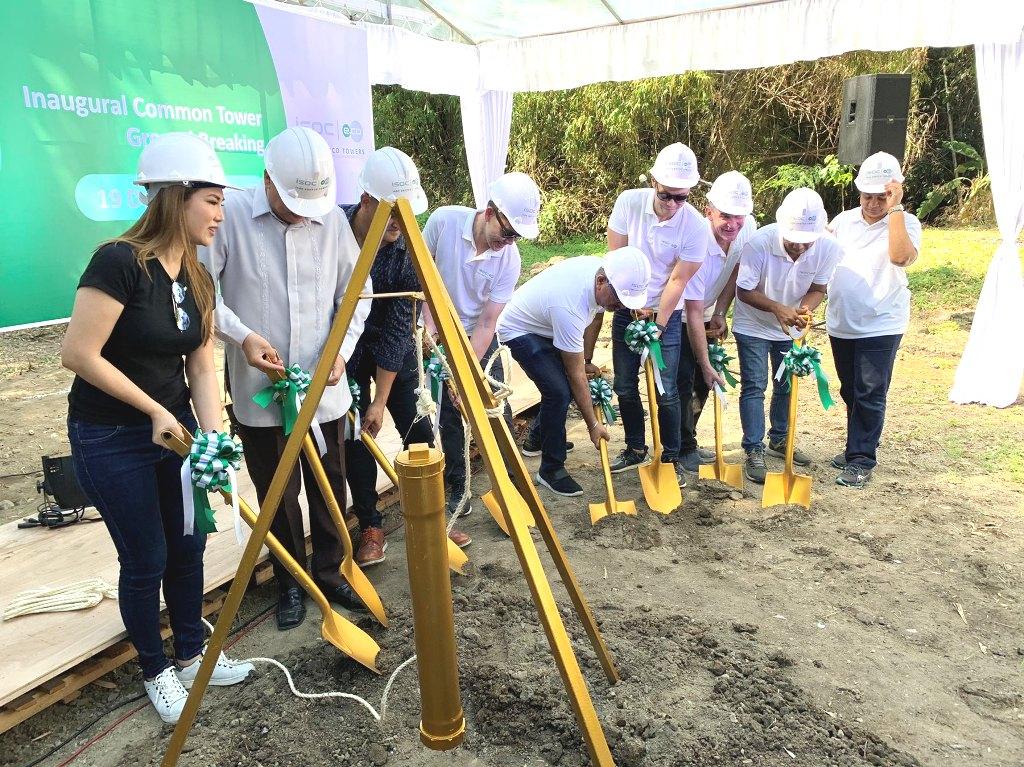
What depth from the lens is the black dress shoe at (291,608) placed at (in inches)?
115

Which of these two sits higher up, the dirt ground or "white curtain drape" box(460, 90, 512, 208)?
"white curtain drape" box(460, 90, 512, 208)

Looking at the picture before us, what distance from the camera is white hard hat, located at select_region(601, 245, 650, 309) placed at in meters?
3.37

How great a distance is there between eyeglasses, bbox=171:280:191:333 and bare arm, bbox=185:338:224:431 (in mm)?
132

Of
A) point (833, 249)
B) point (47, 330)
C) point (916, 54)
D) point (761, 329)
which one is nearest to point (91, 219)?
point (761, 329)

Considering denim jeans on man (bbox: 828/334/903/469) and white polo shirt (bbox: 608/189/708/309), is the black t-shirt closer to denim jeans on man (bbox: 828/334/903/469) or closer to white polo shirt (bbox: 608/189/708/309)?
white polo shirt (bbox: 608/189/708/309)

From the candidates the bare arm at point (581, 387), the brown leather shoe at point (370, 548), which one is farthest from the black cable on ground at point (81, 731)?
the bare arm at point (581, 387)

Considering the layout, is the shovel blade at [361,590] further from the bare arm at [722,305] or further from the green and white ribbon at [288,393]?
the bare arm at [722,305]

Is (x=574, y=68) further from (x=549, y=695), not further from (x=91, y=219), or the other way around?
(x=549, y=695)

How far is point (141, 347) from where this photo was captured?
2.06m

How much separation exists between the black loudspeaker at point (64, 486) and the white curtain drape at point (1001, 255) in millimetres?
5830

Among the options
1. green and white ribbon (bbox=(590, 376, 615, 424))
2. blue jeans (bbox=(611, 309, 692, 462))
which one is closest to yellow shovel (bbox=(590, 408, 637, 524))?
green and white ribbon (bbox=(590, 376, 615, 424))

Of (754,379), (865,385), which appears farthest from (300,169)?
(865,385)

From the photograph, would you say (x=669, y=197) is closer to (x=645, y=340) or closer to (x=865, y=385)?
(x=645, y=340)

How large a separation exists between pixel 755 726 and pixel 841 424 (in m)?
3.48
